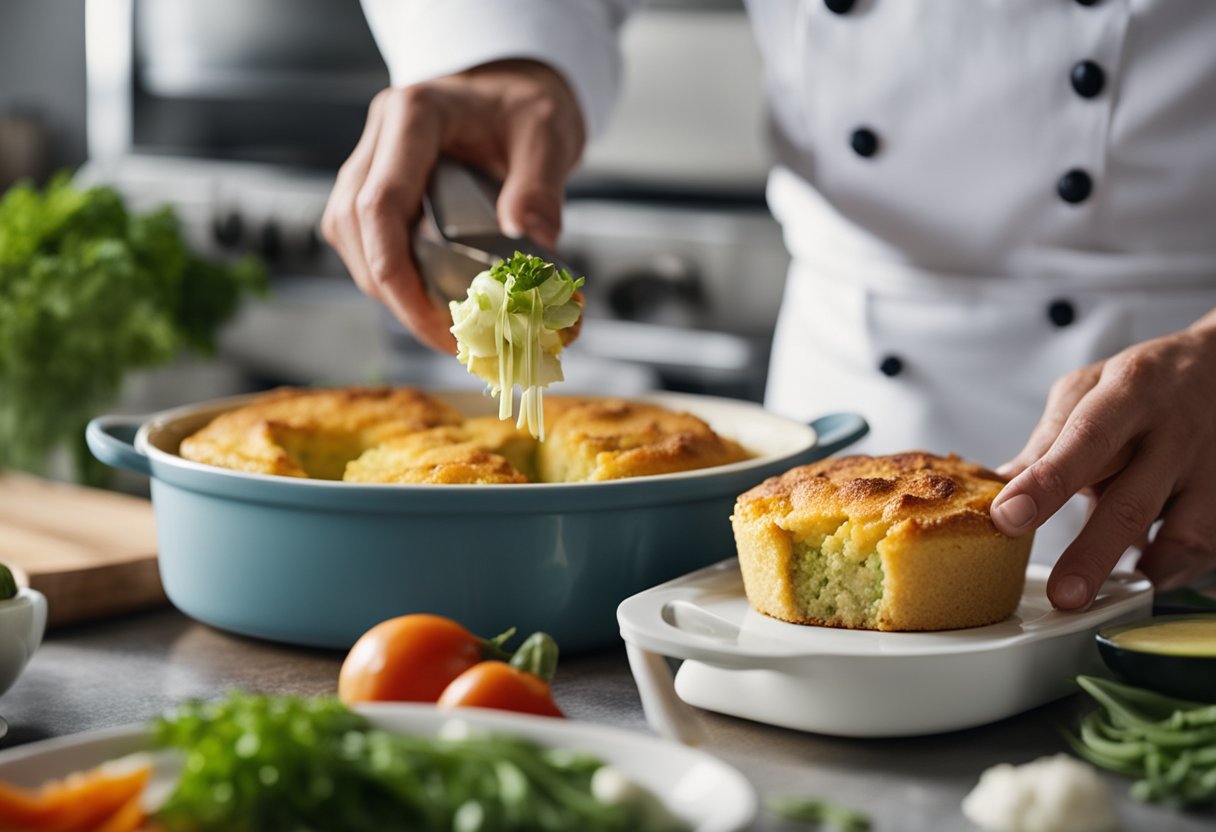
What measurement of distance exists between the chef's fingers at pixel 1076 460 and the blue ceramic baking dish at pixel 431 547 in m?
0.28

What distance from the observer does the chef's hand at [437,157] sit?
1542 millimetres

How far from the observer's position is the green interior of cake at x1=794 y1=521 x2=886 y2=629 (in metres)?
1.17

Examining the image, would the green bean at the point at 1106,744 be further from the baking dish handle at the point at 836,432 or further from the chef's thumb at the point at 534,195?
the chef's thumb at the point at 534,195

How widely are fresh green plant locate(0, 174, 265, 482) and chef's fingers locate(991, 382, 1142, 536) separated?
163 centimetres

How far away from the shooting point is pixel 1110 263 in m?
1.77

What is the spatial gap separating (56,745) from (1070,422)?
81 cm

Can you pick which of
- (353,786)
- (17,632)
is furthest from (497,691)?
(17,632)

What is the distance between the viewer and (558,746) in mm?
902

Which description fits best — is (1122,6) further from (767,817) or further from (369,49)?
(369,49)

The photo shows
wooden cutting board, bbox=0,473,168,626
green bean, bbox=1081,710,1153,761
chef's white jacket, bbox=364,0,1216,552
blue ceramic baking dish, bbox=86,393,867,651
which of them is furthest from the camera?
chef's white jacket, bbox=364,0,1216,552

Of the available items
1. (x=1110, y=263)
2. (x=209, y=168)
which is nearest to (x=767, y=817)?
(x=1110, y=263)

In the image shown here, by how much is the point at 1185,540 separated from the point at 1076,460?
0.83ft

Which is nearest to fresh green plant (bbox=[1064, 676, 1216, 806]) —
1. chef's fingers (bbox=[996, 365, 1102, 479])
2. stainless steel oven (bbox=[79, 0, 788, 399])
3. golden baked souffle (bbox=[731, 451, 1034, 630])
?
golden baked souffle (bbox=[731, 451, 1034, 630])

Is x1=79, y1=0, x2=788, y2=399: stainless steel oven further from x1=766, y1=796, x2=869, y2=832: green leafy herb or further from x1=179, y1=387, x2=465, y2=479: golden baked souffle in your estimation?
x1=766, y1=796, x2=869, y2=832: green leafy herb
